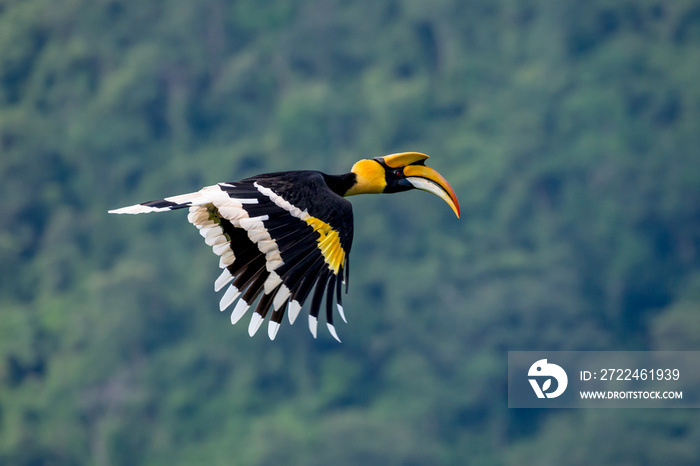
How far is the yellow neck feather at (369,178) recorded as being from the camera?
35.1 feet

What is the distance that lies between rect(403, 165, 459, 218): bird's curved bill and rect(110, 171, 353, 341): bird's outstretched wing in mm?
1348

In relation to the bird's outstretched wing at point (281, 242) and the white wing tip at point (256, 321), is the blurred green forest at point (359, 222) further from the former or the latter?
the white wing tip at point (256, 321)

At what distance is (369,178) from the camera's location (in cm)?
1072

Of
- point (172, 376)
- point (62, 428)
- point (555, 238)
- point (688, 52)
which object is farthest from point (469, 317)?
point (688, 52)

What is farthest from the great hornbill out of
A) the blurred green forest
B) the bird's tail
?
the blurred green forest

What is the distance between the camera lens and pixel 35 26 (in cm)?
6350

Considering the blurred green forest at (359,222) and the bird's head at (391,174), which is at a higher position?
the blurred green forest at (359,222)

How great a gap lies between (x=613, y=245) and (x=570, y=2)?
14277 millimetres

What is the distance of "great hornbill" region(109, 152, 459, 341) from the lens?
29.4 feet
